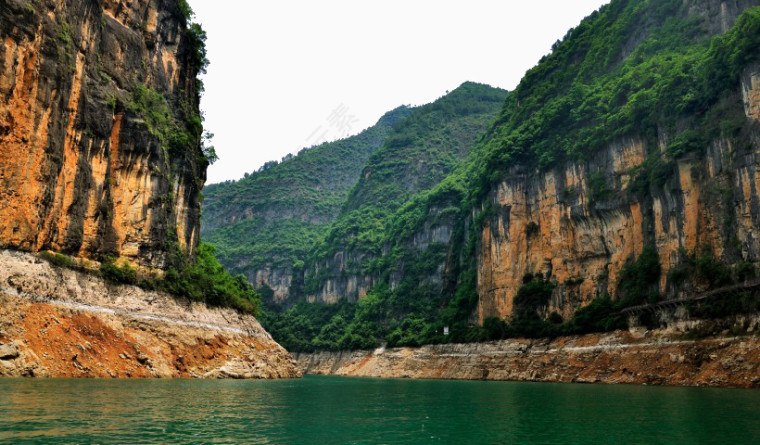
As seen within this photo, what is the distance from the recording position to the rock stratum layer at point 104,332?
36500 mm

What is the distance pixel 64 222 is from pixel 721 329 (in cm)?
5245

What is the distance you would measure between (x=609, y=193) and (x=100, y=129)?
5596cm

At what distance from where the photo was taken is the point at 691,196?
202 feet

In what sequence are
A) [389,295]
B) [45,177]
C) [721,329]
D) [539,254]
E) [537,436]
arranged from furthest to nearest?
[389,295]
[539,254]
[721,329]
[45,177]
[537,436]

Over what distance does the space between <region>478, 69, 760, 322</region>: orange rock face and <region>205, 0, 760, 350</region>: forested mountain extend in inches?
6.2

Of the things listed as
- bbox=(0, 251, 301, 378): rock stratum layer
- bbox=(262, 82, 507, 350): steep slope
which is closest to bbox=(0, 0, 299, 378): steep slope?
bbox=(0, 251, 301, 378): rock stratum layer

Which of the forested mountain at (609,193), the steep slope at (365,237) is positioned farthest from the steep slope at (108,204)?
the steep slope at (365,237)

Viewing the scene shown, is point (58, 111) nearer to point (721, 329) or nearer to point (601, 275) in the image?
point (721, 329)

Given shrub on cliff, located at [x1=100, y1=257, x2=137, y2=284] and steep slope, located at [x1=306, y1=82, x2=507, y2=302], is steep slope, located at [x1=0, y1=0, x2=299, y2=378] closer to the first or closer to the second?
shrub on cliff, located at [x1=100, y1=257, x2=137, y2=284]

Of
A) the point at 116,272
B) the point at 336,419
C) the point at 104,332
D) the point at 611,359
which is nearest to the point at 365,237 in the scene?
the point at 611,359

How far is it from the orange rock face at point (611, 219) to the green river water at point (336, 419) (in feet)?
90.9

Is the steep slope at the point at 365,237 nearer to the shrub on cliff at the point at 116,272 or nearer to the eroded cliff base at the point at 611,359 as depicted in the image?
the eroded cliff base at the point at 611,359

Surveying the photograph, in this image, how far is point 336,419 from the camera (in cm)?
2497

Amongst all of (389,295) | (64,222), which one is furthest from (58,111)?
(389,295)
